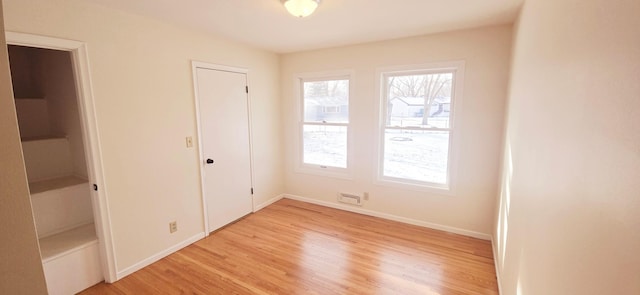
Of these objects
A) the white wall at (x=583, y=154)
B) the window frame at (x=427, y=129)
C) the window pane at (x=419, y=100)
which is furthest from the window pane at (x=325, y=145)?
the white wall at (x=583, y=154)

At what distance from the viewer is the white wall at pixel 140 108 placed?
2105mm

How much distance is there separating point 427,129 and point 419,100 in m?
0.38

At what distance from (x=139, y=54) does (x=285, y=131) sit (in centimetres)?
233

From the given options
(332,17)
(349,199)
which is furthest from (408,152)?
(332,17)

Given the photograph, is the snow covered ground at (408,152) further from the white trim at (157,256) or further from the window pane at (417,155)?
the white trim at (157,256)

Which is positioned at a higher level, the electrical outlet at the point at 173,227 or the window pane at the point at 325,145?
the window pane at the point at 325,145

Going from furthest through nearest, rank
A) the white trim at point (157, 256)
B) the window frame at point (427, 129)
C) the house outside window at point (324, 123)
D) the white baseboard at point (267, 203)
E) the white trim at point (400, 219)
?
the white baseboard at point (267, 203) < the house outside window at point (324, 123) < the white trim at point (400, 219) < the window frame at point (427, 129) < the white trim at point (157, 256)

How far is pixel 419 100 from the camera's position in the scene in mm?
3332

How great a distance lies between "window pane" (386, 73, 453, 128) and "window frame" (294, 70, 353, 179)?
0.58 metres

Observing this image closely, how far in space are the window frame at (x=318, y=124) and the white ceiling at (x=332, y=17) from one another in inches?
24.4

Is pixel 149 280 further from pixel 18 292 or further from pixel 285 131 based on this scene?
pixel 285 131

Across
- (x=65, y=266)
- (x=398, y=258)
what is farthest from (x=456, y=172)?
(x=65, y=266)

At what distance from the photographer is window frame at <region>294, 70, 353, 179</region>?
12.4ft

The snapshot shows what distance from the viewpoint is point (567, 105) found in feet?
3.16
